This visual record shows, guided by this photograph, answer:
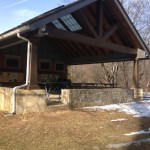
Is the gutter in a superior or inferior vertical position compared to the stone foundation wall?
superior

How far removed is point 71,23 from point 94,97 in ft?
18.8

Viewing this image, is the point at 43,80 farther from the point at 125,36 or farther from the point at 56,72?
the point at 125,36

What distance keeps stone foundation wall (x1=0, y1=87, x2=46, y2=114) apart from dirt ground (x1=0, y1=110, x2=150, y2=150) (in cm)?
42

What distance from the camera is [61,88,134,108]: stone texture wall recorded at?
12695mm

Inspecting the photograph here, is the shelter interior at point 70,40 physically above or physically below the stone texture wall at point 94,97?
above

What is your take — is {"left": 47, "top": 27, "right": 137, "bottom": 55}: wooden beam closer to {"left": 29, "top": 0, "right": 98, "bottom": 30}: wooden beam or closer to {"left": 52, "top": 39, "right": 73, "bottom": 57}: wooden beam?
{"left": 29, "top": 0, "right": 98, "bottom": 30}: wooden beam

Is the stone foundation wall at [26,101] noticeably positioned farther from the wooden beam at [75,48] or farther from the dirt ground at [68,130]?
the wooden beam at [75,48]

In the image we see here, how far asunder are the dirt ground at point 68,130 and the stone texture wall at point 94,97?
2.82 ft

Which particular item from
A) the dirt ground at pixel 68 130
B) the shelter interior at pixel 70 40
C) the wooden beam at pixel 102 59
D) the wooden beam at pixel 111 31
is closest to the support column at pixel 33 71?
the shelter interior at pixel 70 40

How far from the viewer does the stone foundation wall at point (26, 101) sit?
11062 mm

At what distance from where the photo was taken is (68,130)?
28.9ft

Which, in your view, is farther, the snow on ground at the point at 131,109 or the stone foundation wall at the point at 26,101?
the snow on ground at the point at 131,109

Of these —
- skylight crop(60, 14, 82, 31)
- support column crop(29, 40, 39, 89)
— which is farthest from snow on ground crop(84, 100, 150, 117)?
skylight crop(60, 14, 82, 31)

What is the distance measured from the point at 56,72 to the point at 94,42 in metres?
8.26
